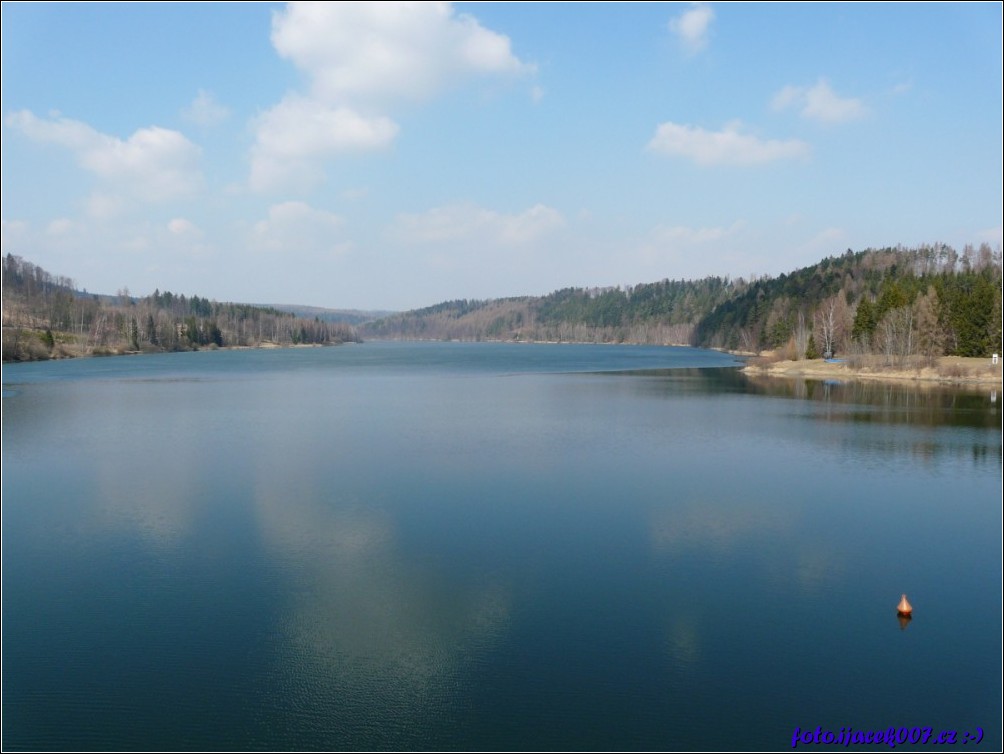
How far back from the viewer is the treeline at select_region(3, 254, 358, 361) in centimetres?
10125

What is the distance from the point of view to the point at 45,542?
16.3 m

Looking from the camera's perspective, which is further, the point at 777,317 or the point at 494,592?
the point at 777,317

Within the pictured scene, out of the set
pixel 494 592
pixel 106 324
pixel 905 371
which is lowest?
pixel 494 592

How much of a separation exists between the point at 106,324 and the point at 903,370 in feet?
391

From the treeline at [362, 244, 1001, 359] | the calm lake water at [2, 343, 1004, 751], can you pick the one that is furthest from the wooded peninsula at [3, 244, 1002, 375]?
the calm lake water at [2, 343, 1004, 751]

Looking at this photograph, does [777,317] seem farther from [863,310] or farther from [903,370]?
[903,370]

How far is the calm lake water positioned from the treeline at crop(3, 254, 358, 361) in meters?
84.2

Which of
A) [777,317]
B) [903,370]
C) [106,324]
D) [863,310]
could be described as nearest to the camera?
[903,370]

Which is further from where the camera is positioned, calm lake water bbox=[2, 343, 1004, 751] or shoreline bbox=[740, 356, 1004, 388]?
shoreline bbox=[740, 356, 1004, 388]

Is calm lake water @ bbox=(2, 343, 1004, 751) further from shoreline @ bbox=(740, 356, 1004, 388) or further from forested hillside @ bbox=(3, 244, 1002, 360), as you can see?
forested hillside @ bbox=(3, 244, 1002, 360)

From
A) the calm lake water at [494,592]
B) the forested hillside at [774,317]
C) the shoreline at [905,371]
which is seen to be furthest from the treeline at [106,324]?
the shoreline at [905,371]

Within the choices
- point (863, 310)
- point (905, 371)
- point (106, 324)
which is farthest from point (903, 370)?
point (106, 324)

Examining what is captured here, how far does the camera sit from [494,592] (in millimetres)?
13344

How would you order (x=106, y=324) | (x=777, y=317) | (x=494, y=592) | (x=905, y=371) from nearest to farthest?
(x=494, y=592) < (x=905, y=371) < (x=777, y=317) < (x=106, y=324)
